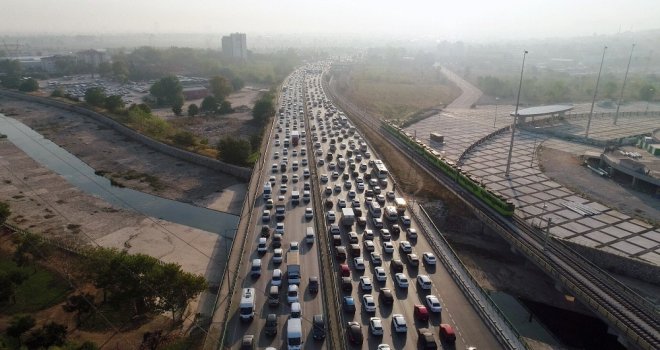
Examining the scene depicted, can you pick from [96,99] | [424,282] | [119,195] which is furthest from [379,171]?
[96,99]

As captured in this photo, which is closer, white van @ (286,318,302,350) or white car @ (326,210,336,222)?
white van @ (286,318,302,350)

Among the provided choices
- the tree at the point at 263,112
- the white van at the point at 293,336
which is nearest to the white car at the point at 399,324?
the white van at the point at 293,336

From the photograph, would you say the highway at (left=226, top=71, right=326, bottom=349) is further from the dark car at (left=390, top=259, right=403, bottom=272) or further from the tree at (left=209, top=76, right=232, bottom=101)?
the tree at (left=209, top=76, right=232, bottom=101)

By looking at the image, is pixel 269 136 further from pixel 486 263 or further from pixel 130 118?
pixel 486 263

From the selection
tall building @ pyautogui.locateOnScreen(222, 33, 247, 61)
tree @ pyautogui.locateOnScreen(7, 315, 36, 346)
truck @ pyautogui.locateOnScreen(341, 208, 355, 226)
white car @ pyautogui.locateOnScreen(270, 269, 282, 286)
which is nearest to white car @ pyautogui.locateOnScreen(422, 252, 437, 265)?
truck @ pyautogui.locateOnScreen(341, 208, 355, 226)

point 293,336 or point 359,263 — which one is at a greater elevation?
point 359,263

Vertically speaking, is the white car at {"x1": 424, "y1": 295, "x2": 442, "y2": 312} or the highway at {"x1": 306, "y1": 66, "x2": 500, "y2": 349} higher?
the white car at {"x1": 424, "y1": 295, "x2": 442, "y2": 312}

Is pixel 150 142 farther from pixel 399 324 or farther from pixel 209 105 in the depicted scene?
pixel 399 324
